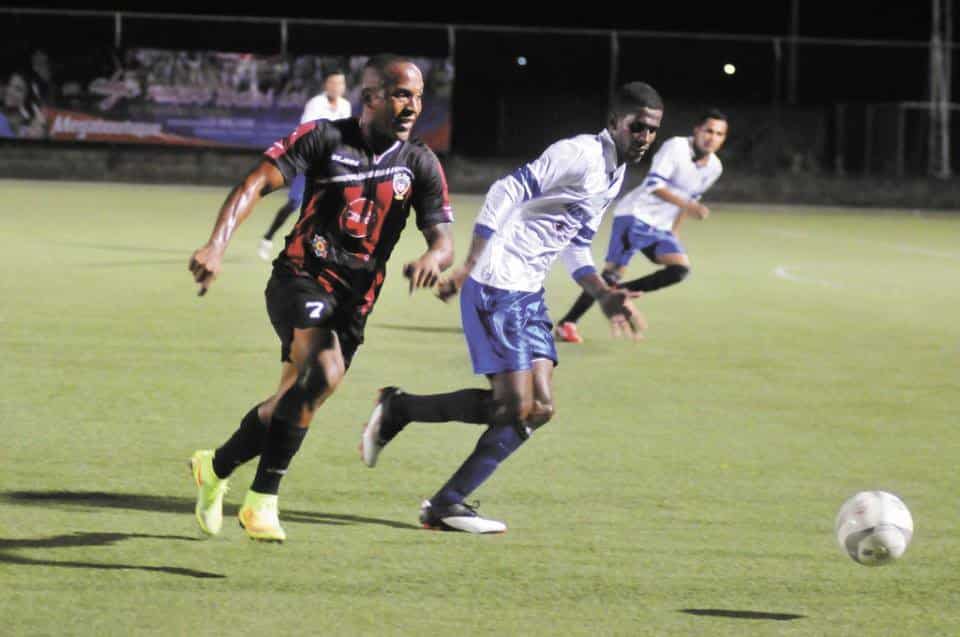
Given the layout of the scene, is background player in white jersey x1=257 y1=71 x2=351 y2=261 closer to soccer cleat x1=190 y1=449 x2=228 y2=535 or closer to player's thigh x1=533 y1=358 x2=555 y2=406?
player's thigh x1=533 y1=358 x2=555 y2=406

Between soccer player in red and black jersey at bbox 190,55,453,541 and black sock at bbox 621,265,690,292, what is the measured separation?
6.95 meters

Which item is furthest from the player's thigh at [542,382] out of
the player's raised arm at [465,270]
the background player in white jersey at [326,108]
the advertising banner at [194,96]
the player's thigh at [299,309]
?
the advertising banner at [194,96]

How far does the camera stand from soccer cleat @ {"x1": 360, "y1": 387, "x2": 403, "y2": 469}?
6.84 meters

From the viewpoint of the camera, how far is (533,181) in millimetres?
6727

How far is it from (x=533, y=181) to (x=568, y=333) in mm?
5958

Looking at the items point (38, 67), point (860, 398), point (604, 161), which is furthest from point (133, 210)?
point (604, 161)

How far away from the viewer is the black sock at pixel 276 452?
608 centimetres

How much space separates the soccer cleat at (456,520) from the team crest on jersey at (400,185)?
51.4 inches

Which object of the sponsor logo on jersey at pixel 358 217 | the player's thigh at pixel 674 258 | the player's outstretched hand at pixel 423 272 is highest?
the sponsor logo on jersey at pixel 358 217

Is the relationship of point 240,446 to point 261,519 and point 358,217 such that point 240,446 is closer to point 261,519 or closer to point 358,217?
point 261,519

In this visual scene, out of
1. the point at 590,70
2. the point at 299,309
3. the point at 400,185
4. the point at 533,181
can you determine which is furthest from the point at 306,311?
the point at 590,70

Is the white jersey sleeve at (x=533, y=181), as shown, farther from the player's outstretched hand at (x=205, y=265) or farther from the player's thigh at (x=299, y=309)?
the player's outstretched hand at (x=205, y=265)

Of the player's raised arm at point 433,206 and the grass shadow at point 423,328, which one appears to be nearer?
the player's raised arm at point 433,206

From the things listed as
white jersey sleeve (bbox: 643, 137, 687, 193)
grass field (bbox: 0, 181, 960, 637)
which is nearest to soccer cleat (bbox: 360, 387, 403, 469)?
grass field (bbox: 0, 181, 960, 637)
